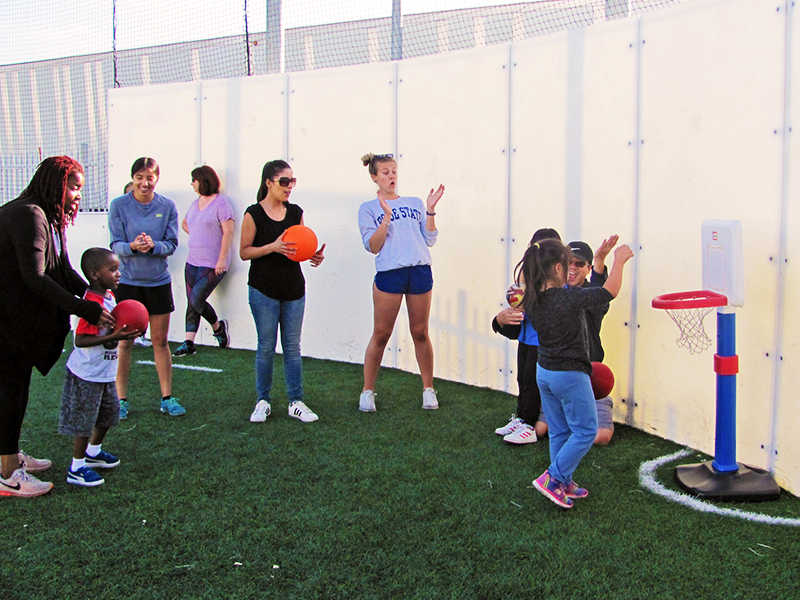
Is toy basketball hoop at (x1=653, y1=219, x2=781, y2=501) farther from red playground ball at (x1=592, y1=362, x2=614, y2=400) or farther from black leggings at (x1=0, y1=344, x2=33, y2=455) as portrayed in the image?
black leggings at (x1=0, y1=344, x2=33, y2=455)

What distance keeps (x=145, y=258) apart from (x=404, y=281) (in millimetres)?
1711

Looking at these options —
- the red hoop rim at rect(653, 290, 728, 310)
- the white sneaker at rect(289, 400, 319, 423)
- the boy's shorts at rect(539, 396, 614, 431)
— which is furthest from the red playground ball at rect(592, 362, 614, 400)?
the white sneaker at rect(289, 400, 319, 423)

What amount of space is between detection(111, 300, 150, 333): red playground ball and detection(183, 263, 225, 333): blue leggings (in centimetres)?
365

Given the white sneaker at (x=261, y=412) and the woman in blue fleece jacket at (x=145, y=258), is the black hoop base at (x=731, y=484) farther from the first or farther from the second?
the woman in blue fleece jacket at (x=145, y=258)

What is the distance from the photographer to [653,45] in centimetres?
405

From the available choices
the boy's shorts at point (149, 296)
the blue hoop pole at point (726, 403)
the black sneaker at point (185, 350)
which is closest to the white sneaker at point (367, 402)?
the boy's shorts at point (149, 296)

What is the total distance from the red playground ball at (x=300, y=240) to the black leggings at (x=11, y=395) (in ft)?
5.43

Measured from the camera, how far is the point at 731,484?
313 cm

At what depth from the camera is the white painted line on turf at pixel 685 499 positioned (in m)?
2.86

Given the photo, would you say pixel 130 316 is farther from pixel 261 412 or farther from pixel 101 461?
pixel 261 412

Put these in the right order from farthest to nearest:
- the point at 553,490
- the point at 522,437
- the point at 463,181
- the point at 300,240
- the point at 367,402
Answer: the point at 463,181 < the point at 367,402 < the point at 300,240 < the point at 522,437 < the point at 553,490

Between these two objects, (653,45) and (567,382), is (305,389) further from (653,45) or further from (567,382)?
(653,45)

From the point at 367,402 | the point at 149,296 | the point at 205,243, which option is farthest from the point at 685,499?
the point at 205,243

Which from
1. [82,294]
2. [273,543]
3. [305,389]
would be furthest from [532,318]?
[305,389]
